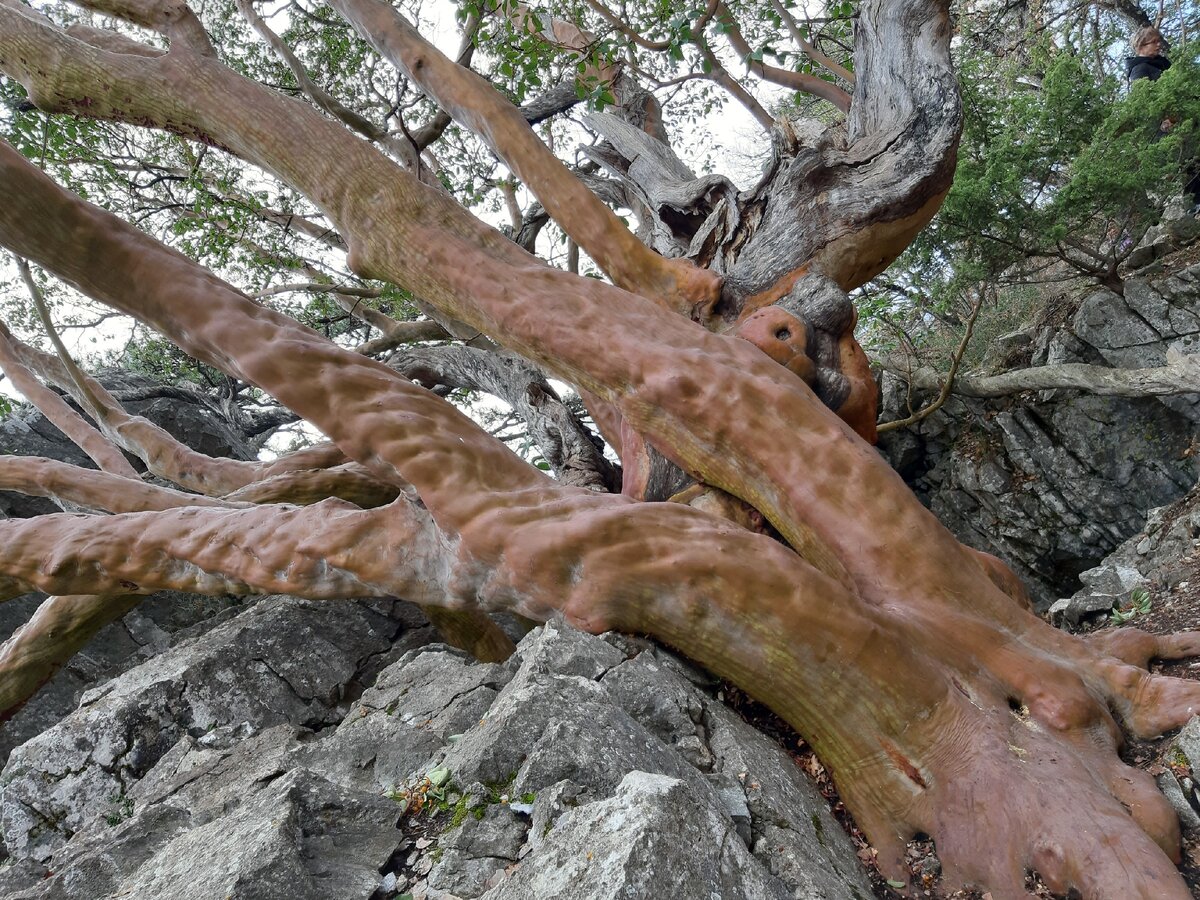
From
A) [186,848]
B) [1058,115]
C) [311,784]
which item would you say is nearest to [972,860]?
[311,784]

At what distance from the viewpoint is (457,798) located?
2039 millimetres

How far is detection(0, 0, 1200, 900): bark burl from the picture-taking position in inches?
92.5

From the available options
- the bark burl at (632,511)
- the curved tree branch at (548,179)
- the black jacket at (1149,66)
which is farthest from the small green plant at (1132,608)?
the black jacket at (1149,66)

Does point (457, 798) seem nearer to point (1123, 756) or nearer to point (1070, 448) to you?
point (1123, 756)

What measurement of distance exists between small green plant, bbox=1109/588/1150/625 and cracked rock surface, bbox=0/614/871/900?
2.79 metres

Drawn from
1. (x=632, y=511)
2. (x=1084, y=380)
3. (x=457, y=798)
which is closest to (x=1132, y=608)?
(x=632, y=511)

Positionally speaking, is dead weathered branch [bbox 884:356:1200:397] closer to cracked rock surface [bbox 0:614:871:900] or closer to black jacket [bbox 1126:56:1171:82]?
black jacket [bbox 1126:56:1171:82]

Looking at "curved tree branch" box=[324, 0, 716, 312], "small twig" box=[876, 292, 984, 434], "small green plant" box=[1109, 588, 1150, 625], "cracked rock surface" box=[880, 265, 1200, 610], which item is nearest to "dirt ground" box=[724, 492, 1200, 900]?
"small green plant" box=[1109, 588, 1150, 625]

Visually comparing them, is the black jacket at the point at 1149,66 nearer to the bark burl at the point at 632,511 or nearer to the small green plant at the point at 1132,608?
the bark burl at the point at 632,511

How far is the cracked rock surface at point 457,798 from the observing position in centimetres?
159

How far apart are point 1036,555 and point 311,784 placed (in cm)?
920

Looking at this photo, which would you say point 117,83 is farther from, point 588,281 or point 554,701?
point 554,701

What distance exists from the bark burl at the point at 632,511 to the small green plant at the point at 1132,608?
46.8 inches

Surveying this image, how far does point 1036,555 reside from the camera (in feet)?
28.3
